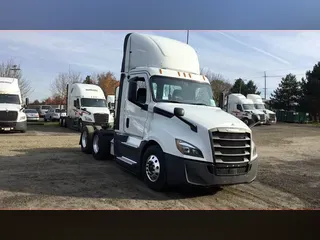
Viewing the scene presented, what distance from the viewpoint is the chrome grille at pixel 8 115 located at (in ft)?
46.3

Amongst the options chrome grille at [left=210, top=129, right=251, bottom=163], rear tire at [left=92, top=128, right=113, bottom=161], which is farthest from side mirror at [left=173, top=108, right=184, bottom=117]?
rear tire at [left=92, top=128, right=113, bottom=161]

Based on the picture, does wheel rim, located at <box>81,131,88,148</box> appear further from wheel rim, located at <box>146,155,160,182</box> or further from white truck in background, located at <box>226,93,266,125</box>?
white truck in background, located at <box>226,93,266,125</box>

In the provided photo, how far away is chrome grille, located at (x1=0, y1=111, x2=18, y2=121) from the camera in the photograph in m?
14.1

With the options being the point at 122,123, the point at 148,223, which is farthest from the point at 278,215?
the point at 122,123

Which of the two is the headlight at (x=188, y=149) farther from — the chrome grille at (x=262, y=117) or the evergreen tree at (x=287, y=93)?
the chrome grille at (x=262, y=117)

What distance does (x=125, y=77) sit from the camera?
22.1 feet

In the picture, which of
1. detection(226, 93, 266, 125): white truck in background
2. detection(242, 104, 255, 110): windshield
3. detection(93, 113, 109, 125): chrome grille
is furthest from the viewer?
detection(242, 104, 255, 110): windshield

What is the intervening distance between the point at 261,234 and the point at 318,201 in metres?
1.70

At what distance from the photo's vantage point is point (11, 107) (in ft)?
47.4

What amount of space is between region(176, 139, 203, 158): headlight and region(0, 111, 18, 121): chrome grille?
11.6 metres

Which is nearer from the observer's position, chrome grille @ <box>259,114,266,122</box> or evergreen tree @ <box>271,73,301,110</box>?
evergreen tree @ <box>271,73,301,110</box>

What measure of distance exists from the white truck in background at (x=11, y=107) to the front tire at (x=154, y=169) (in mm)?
10705

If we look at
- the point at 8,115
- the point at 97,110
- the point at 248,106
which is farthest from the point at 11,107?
the point at 248,106

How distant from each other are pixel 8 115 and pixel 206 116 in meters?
11.6
